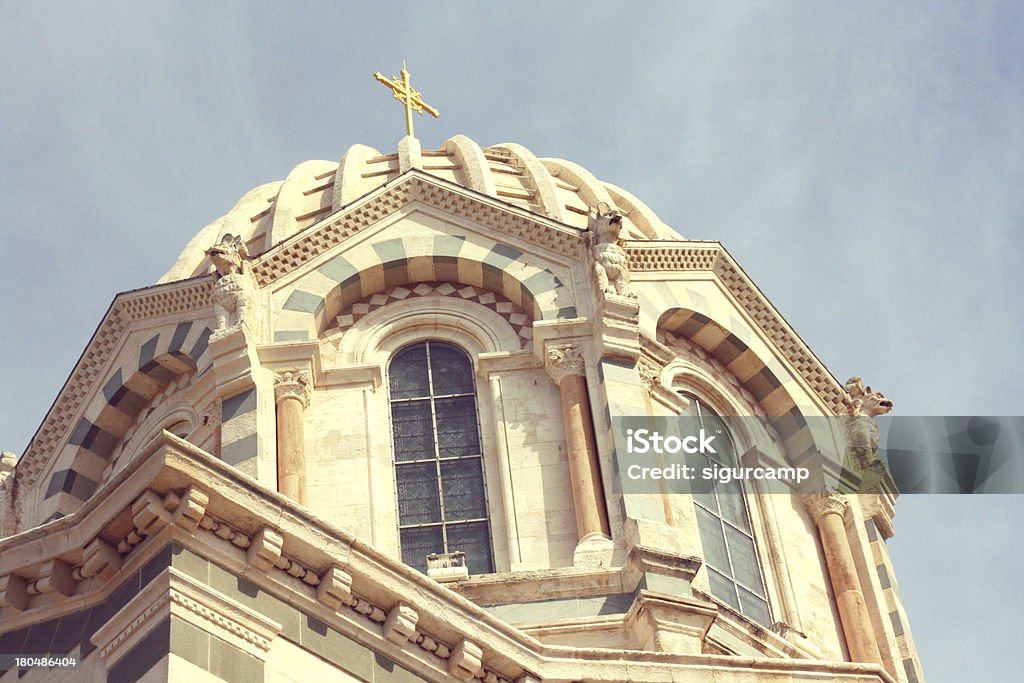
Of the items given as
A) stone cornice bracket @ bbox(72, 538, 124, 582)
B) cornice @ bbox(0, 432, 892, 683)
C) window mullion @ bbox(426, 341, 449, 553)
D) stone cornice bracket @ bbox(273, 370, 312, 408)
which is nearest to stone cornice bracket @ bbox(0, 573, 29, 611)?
cornice @ bbox(0, 432, 892, 683)

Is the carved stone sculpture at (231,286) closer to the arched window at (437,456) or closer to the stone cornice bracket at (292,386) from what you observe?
the stone cornice bracket at (292,386)

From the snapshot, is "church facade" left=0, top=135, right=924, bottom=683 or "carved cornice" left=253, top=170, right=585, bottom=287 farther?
"carved cornice" left=253, top=170, right=585, bottom=287

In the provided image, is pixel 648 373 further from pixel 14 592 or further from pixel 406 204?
pixel 14 592

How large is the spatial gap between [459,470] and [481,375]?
6.06 feet

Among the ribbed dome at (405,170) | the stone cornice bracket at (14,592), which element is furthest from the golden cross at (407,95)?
the stone cornice bracket at (14,592)

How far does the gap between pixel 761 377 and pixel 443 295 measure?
547cm

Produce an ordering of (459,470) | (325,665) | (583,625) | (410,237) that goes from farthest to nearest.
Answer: (410,237) → (459,470) → (583,625) → (325,665)

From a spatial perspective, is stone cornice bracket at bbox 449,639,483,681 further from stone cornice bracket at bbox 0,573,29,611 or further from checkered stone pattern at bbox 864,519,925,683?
checkered stone pattern at bbox 864,519,925,683

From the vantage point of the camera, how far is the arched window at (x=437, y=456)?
3056cm

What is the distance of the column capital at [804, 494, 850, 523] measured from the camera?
33750 mm

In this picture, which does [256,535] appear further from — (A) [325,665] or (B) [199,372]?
(B) [199,372]

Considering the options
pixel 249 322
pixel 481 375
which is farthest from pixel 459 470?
pixel 249 322

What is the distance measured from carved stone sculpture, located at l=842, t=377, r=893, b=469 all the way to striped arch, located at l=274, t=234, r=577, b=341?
551cm

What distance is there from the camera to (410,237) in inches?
1366
